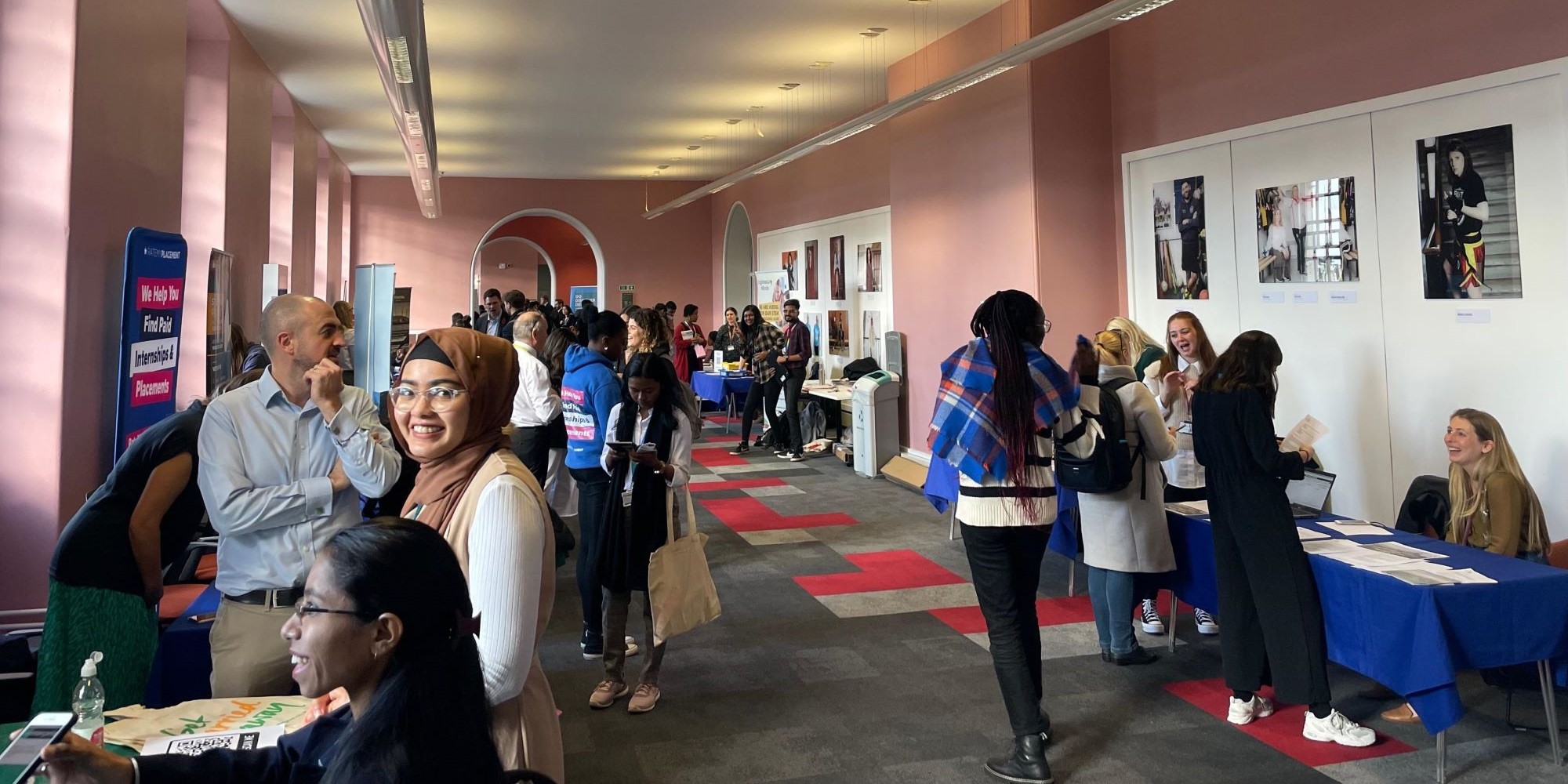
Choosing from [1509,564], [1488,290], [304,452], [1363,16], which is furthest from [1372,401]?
[304,452]

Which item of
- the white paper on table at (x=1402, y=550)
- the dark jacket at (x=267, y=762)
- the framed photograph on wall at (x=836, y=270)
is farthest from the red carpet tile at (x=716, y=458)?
the dark jacket at (x=267, y=762)

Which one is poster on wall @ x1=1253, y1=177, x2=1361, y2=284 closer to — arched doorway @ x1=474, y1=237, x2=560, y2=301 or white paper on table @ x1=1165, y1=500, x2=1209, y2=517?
white paper on table @ x1=1165, y1=500, x2=1209, y2=517

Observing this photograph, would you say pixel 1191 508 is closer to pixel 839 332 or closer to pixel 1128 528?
pixel 1128 528

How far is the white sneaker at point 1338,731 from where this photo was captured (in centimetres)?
387

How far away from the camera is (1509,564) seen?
376 centimetres

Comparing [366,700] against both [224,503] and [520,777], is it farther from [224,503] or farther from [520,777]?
[224,503]

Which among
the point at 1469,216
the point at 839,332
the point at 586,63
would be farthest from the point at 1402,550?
the point at 839,332

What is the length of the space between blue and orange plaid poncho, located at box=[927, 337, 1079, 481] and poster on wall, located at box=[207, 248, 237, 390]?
17.0 ft

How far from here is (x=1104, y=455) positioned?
4133mm

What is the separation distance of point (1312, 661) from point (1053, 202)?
16.5 ft

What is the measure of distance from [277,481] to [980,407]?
7.27 feet

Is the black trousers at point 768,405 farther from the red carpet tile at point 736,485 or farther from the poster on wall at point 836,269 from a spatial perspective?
the red carpet tile at point 736,485

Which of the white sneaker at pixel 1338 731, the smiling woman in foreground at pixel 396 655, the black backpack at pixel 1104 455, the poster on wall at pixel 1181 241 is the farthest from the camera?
the poster on wall at pixel 1181 241

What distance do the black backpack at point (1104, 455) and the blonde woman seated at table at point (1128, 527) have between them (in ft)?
0.13
